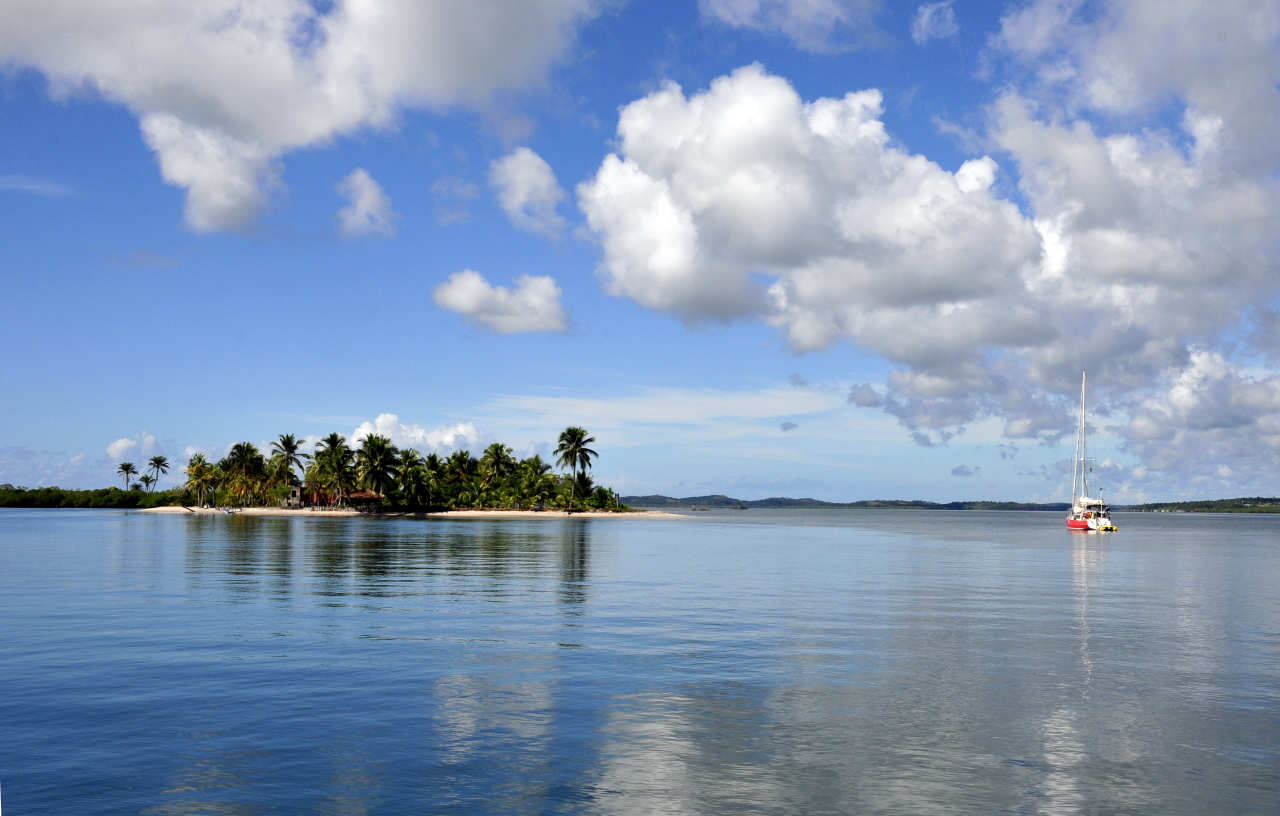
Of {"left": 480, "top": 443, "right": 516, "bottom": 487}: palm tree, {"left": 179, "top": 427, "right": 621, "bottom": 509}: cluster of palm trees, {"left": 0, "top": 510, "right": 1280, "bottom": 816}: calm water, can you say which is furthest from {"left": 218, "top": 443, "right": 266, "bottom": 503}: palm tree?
{"left": 0, "top": 510, "right": 1280, "bottom": 816}: calm water

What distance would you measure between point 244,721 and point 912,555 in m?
63.0

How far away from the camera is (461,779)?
13.4 meters

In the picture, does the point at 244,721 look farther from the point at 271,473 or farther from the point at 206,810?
the point at 271,473

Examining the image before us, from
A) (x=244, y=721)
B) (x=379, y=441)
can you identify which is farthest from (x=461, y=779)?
(x=379, y=441)

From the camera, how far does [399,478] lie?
172 meters

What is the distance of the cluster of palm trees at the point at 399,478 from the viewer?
545 ft

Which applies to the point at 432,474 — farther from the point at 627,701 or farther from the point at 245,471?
the point at 627,701

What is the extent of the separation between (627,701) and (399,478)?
160763mm

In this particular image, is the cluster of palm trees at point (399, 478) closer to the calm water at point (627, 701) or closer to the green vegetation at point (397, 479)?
the green vegetation at point (397, 479)

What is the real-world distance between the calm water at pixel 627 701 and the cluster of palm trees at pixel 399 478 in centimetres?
12756

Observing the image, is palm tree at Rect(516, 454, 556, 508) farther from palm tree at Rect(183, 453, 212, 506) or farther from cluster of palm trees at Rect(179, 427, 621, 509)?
palm tree at Rect(183, 453, 212, 506)

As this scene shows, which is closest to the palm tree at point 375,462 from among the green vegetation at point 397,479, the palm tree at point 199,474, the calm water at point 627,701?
the green vegetation at point 397,479

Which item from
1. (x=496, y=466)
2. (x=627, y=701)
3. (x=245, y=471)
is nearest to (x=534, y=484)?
(x=496, y=466)

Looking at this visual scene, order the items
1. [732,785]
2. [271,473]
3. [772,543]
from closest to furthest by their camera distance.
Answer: [732,785]
[772,543]
[271,473]
